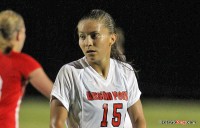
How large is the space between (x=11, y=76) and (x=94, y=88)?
654mm

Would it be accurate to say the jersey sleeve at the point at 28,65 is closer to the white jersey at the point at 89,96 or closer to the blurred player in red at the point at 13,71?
the blurred player in red at the point at 13,71

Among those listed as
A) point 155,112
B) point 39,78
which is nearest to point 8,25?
point 39,78

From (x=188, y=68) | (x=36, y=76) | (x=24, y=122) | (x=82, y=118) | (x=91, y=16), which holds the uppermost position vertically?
(x=91, y=16)

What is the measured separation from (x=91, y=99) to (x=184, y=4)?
29288 millimetres

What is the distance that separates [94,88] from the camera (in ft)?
12.1

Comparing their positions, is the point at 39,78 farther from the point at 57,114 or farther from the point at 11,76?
the point at 57,114

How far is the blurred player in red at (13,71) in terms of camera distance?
10.5 ft

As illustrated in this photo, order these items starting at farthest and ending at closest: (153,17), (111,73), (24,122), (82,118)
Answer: (153,17), (24,122), (111,73), (82,118)

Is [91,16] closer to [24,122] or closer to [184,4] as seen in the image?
[24,122]

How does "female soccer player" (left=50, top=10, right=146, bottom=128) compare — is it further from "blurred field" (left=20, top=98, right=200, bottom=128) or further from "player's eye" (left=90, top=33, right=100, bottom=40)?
"blurred field" (left=20, top=98, right=200, bottom=128)

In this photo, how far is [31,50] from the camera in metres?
26.7

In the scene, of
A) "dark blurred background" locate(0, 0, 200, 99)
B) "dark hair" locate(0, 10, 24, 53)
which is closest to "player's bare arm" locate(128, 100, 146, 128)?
"dark hair" locate(0, 10, 24, 53)

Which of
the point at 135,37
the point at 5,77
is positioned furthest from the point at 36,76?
the point at 135,37

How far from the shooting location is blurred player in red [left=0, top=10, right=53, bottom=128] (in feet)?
10.5
